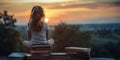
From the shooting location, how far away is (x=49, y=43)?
360 centimetres

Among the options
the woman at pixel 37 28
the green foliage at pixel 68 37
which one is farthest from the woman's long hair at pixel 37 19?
the green foliage at pixel 68 37

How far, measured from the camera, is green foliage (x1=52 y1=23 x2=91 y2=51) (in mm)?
4154

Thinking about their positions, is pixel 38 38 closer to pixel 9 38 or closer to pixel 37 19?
pixel 37 19

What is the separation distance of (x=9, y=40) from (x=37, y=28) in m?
0.78

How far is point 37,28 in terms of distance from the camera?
3.63 metres

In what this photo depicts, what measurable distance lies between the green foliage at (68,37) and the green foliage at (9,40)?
0.49 metres

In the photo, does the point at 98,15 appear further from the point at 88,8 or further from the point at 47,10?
the point at 47,10

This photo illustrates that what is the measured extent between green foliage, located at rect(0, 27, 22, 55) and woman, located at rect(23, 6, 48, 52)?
1.96 ft

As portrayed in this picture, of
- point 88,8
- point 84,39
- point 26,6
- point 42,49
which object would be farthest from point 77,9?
point 42,49

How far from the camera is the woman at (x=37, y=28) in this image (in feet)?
11.8

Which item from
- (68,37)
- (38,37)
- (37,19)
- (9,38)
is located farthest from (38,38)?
(9,38)

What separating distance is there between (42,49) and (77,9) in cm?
97

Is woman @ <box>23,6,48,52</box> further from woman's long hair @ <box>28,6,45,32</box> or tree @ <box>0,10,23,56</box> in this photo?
tree @ <box>0,10,23,56</box>

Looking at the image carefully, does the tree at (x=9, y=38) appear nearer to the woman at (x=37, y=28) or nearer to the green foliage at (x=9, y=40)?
the green foliage at (x=9, y=40)
